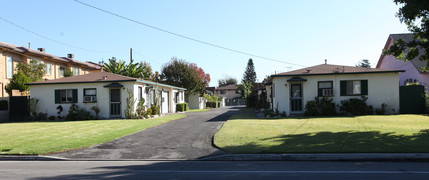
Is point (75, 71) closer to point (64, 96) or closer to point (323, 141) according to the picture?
point (64, 96)

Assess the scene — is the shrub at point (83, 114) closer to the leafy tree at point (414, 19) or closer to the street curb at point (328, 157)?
the street curb at point (328, 157)

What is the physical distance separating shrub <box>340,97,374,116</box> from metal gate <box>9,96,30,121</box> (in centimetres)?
2415

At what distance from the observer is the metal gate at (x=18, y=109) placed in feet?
78.1

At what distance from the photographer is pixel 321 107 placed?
68.3ft

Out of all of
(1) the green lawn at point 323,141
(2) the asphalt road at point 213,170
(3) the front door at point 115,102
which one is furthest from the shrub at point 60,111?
(1) the green lawn at point 323,141

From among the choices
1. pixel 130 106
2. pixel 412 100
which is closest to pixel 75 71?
pixel 130 106

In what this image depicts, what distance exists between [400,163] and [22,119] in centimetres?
2568

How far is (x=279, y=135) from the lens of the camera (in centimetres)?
1180

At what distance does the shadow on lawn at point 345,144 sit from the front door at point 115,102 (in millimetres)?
15337

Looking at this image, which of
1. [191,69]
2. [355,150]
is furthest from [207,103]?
[355,150]

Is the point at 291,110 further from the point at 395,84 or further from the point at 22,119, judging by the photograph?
the point at 22,119

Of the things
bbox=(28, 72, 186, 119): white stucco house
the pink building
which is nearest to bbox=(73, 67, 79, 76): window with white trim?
bbox=(28, 72, 186, 119): white stucco house

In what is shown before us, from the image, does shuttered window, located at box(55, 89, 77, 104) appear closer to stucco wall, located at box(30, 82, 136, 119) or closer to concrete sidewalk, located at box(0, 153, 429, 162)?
stucco wall, located at box(30, 82, 136, 119)

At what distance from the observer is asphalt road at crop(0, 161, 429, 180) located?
20.9 feet
